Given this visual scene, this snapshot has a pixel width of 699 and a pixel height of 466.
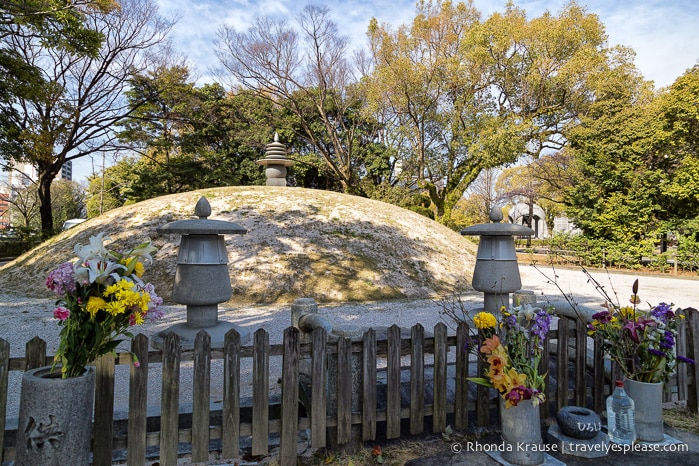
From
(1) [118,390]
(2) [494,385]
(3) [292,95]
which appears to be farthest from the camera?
(3) [292,95]

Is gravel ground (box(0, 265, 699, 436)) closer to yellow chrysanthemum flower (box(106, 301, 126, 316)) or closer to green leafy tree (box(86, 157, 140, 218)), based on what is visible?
yellow chrysanthemum flower (box(106, 301, 126, 316))

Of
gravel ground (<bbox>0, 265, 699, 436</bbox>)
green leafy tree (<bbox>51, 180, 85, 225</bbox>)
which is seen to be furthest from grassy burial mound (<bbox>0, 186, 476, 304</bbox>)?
green leafy tree (<bbox>51, 180, 85, 225</bbox>)

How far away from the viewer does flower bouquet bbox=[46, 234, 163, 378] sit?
6.18 ft

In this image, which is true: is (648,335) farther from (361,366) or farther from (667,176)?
(667,176)

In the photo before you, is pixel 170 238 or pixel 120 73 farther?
pixel 120 73

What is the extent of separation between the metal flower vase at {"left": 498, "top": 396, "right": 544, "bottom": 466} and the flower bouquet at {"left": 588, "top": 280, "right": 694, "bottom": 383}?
78 cm

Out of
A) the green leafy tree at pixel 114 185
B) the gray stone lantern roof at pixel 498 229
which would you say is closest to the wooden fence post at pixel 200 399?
the gray stone lantern roof at pixel 498 229

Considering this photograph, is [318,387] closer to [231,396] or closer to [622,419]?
[231,396]

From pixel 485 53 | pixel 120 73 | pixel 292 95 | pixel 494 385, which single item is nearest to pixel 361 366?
pixel 494 385

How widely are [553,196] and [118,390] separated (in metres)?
28.0

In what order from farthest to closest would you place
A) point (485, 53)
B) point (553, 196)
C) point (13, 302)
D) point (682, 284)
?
point (553, 196), point (485, 53), point (682, 284), point (13, 302)

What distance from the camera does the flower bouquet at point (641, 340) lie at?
2.51 m

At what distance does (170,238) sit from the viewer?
32.9ft

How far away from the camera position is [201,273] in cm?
492
